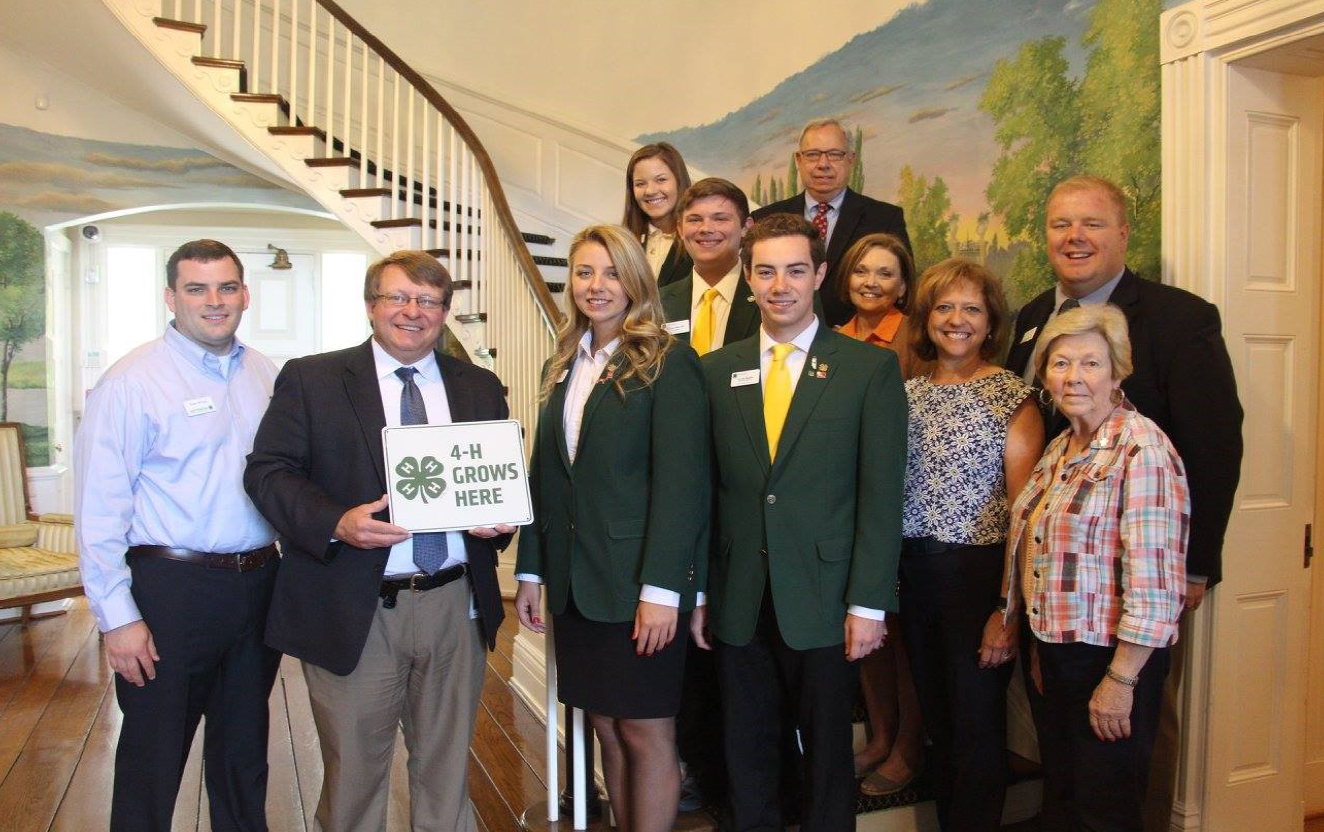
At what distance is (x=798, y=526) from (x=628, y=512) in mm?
376

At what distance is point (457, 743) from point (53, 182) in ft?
22.3

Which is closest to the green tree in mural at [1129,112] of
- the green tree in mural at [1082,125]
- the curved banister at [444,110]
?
the green tree in mural at [1082,125]

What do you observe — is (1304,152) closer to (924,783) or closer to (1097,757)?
(1097,757)

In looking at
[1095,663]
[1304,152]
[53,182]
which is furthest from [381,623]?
[53,182]

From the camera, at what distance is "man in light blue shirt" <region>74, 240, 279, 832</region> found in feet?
7.30

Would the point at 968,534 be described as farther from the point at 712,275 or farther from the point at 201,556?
the point at 201,556

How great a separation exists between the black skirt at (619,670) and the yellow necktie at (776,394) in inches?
18.3

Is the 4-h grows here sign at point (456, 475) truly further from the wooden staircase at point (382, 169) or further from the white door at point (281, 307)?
the white door at point (281, 307)

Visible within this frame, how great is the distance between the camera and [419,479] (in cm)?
198

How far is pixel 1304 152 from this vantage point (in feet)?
8.76

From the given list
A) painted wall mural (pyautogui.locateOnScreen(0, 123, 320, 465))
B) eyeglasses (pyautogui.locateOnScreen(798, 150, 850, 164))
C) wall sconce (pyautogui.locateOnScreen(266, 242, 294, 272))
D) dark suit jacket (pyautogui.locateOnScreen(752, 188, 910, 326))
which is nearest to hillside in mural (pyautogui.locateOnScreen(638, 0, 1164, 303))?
dark suit jacket (pyautogui.locateOnScreen(752, 188, 910, 326))

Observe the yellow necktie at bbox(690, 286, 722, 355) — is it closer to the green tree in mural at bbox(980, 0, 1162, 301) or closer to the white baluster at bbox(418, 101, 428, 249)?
the green tree in mural at bbox(980, 0, 1162, 301)

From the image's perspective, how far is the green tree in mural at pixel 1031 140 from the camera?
10.7ft

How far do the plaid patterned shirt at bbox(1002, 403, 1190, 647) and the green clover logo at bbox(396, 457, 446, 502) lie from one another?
4.42 feet
